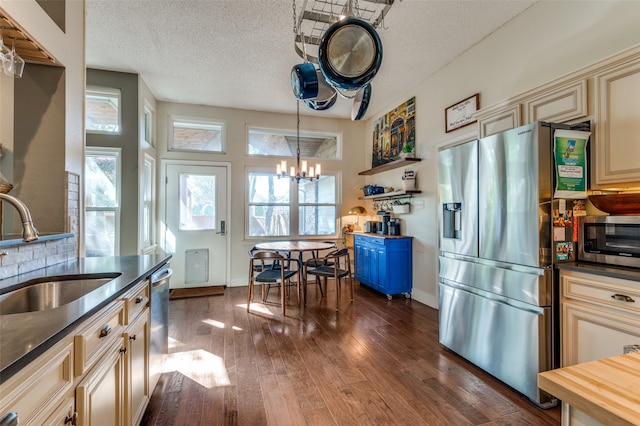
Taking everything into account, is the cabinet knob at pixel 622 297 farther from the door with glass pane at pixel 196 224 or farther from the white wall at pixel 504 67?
the door with glass pane at pixel 196 224

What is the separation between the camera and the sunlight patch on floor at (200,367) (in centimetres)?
223

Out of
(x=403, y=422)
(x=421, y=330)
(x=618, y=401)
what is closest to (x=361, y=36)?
(x=618, y=401)

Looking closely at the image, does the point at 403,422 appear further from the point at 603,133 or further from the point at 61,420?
the point at 603,133

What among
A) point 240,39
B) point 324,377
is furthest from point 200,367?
point 240,39

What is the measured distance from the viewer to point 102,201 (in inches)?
151

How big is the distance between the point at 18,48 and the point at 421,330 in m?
3.90

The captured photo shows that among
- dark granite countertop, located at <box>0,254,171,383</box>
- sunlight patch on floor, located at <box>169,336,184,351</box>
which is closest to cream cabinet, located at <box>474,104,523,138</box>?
dark granite countertop, located at <box>0,254,171,383</box>

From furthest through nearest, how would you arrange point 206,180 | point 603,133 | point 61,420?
point 206,180
point 603,133
point 61,420

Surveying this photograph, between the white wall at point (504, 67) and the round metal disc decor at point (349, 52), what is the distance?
189cm

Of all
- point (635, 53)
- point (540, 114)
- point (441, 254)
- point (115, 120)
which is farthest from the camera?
point (115, 120)

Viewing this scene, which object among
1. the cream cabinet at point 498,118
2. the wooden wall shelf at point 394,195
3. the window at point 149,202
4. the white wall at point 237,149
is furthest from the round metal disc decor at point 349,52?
the window at point 149,202

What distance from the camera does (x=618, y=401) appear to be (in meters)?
0.59

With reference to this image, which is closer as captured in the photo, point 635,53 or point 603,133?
point 635,53

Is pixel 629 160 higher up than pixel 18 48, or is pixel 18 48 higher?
pixel 18 48
